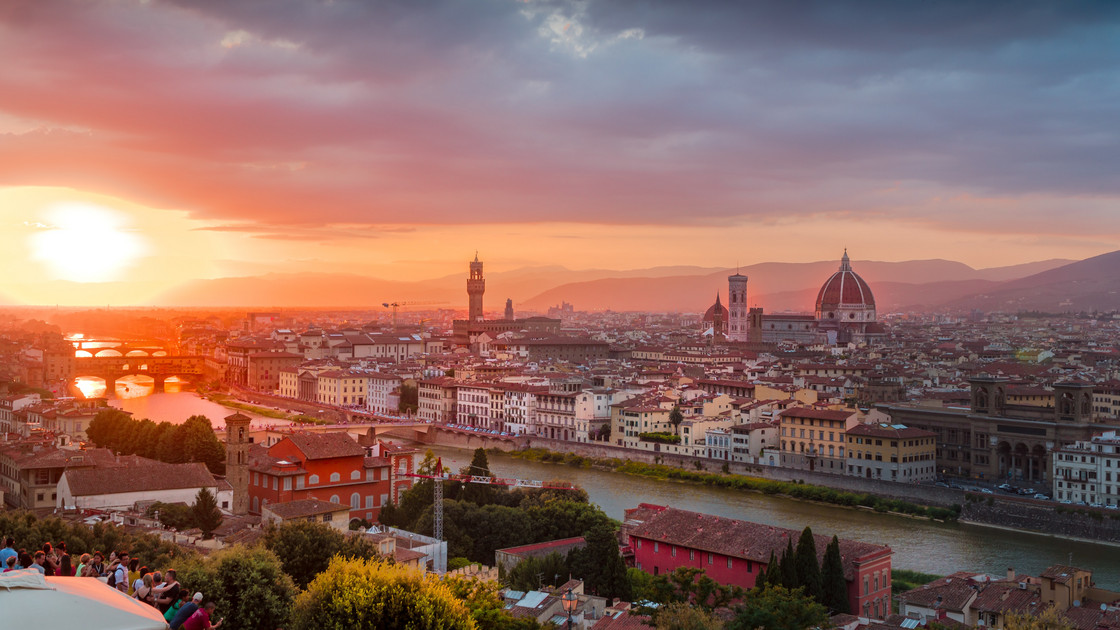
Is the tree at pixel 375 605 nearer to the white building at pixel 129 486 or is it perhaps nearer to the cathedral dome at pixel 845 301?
the white building at pixel 129 486

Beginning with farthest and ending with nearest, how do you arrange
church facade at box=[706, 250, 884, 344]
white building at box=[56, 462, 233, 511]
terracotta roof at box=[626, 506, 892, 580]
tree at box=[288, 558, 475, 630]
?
church facade at box=[706, 250, 884, 344], white building at box=[56, 462, 233, 511], terracotta roof at box=[626, 506, 892, 580], tree at box=[288, 558, 475, 630]

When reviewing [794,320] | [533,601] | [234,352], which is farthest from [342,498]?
[794,320]

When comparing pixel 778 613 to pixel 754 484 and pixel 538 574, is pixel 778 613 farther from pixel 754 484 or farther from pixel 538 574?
pixel 754 484

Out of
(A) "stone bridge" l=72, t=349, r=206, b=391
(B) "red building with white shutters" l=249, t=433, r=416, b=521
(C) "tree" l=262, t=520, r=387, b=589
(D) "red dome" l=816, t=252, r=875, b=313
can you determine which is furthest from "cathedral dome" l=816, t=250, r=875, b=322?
(C) "tree" l=262, t=520, r=387, b=589

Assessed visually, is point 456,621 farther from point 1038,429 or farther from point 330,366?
point 330,366

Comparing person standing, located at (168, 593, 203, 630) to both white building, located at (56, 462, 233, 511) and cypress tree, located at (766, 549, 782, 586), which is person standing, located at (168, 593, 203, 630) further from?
white building, located at (56, 462, 233, 511)

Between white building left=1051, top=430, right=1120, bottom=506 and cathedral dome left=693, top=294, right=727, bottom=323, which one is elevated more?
cathedral dome left=693, top=294, right=727, bottom=323

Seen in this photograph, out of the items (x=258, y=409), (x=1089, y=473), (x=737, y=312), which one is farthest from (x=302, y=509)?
(x=737, y=312)
